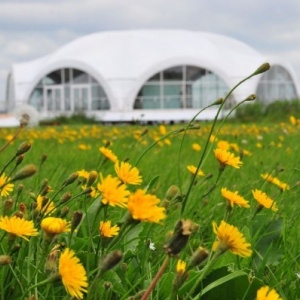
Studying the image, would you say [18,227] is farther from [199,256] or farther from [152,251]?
[152,251]

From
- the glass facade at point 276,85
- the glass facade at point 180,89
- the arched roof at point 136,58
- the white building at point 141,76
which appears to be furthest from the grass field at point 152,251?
the glass facade at point 276,85

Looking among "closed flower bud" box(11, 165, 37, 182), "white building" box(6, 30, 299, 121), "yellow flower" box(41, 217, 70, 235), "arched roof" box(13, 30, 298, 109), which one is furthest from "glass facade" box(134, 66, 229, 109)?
"yellow flower" box(41, 217, 70, 235)

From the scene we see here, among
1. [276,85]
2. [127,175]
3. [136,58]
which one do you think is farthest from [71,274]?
[276,85]

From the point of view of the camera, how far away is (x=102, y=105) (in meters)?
30.0

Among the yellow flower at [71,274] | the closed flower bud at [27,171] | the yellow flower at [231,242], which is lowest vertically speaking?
→ the yellow flower at [71,274]

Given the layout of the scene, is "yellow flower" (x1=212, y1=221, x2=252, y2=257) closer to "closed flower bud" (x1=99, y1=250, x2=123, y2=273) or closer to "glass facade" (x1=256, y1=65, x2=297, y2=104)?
"closed flower bud" (x1=99, y1=250, x2=123, y2=273)

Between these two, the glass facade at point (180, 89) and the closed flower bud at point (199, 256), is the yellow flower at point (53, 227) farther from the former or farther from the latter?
the glass facade at point (180, 89)

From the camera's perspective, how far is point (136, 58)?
29.3 meters

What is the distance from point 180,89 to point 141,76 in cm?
224

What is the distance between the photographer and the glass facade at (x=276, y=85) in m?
32.3

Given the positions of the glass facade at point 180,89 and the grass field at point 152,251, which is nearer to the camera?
the grass field at point 152,251

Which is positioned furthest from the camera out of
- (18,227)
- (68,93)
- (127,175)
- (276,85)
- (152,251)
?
(276,85)

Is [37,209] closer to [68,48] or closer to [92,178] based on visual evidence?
[92,178]

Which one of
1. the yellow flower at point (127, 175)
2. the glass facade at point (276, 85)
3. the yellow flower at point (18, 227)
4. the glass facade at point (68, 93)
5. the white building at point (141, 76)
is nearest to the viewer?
the yellow flower at point (18, 227)
